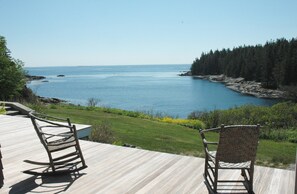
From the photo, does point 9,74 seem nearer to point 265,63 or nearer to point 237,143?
point 237,143

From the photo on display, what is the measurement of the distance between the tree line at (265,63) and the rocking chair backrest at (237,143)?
54.0m

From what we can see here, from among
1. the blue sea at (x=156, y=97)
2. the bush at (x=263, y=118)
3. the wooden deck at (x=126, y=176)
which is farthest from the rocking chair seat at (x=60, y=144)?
the blue sea at (x=156, y=97)

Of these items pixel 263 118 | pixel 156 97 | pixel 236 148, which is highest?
pixel 236 148

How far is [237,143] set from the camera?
3.49 m

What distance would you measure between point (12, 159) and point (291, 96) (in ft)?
160

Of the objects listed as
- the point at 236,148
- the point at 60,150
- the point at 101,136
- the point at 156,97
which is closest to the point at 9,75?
the point at 101,136

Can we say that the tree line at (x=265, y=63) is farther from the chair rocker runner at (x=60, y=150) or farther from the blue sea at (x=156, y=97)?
the chair rocker runner at (x=60, y=150)

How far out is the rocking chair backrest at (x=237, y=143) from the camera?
3.44 m

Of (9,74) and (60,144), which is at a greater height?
(9,74)

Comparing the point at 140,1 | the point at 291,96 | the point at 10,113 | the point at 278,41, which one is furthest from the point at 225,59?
the point at 10,113

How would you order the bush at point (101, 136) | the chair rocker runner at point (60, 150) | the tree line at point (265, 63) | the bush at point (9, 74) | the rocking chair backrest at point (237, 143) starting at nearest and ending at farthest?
the rocking chair backrest at point (237, 143) < the chair rocker runner at point (60, 150) < the bush at point (101, 136) < the bush at point (9, 74) < the tree line at point (265, 63)

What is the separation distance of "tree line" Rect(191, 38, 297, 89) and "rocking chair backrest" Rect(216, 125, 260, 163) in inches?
2124

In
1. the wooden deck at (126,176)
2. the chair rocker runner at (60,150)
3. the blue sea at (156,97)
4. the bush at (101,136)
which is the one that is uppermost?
the chair rocker runner at (60,150)

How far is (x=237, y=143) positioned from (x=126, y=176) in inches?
60.5
